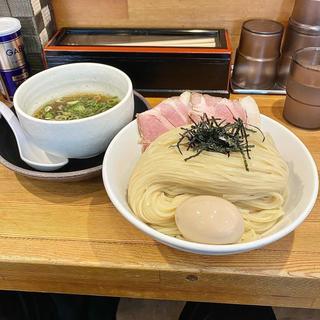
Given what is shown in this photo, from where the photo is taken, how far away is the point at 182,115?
0.88m

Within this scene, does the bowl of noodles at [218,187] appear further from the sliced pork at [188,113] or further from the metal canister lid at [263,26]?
the metal canister lid at [263,26]

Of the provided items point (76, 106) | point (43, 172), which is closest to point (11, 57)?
point (76, 106)

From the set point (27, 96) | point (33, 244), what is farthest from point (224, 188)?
point (27, 96)

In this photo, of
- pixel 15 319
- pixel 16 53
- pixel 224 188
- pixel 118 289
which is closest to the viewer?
pixel 224 188

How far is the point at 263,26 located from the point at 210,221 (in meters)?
0.76

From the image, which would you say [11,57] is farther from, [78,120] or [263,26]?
[263,26]

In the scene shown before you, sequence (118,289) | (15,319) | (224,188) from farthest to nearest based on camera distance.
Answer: (15,319), (118,289), (224,188)

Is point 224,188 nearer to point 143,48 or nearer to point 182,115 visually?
point 182,115

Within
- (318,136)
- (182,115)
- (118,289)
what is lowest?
(118,289)

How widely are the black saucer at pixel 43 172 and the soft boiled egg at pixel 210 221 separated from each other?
25 cm

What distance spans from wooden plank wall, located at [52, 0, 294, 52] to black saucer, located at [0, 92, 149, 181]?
40 centimetres

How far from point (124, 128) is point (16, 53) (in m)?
0.48

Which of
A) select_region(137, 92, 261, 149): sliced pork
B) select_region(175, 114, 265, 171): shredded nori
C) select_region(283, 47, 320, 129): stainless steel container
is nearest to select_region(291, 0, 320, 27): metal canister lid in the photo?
select_region(283, 47, 320, 129): stainless steel container

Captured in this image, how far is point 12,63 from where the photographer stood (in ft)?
3.52
